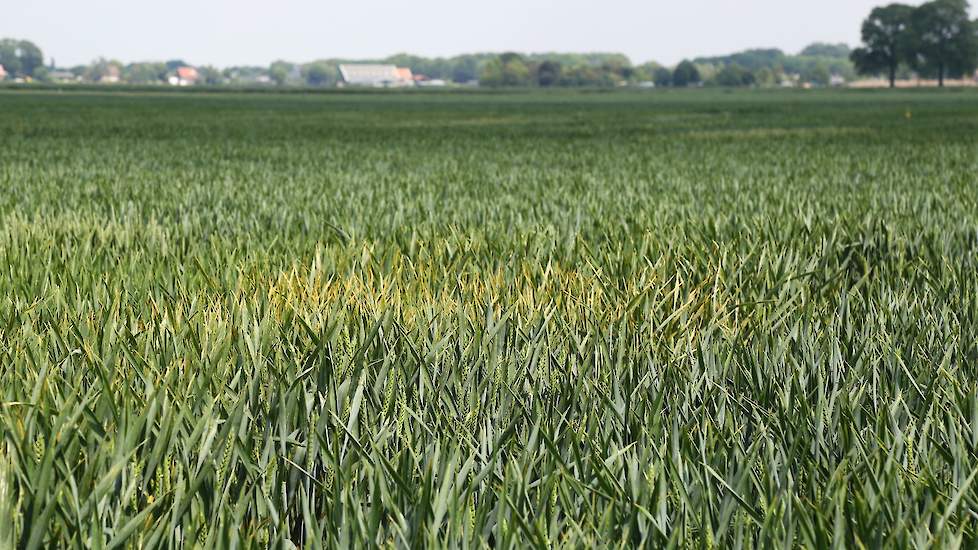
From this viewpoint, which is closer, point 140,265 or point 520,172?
point 140,265

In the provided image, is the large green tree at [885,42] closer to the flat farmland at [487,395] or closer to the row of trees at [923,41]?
the row of trees at [923,41]

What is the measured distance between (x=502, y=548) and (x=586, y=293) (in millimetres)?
2364

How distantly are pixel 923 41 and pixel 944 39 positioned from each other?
9.74 feet

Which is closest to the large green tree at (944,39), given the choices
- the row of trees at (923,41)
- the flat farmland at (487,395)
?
the row of trees at (923,41)

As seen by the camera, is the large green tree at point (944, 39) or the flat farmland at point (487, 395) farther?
the large green tree at point (944, 39)

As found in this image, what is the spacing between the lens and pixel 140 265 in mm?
4242

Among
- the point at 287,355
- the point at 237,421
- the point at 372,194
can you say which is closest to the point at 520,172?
the point at 372,194

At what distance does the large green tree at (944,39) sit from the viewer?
125562mm

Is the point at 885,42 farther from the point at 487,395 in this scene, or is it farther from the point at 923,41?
the point at 487,395

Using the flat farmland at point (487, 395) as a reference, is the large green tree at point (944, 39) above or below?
above

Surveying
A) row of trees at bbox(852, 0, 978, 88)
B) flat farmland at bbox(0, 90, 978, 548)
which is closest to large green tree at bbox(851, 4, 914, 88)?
row of trees at bbox(852, 0, 978, 88)

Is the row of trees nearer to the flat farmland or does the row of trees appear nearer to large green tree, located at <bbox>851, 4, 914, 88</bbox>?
large green tree, located at <bbox>851, 4, 914, 88</bbox>

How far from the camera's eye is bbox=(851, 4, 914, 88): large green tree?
126062mm

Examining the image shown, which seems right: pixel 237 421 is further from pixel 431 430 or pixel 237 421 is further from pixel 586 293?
pixel 586 293
